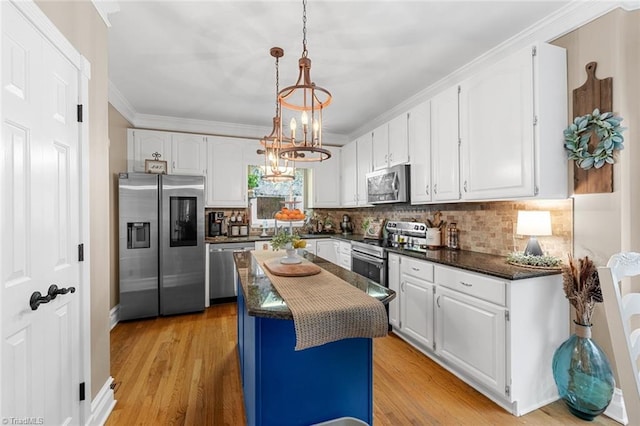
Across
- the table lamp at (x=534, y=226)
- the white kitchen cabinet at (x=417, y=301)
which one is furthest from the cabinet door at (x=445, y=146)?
the white kitchen cabinet at (x=417, y=301)

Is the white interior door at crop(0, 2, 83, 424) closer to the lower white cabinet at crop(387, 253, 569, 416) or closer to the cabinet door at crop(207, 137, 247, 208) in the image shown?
the lower white cabinet at crop(387, 253, 569, 416)

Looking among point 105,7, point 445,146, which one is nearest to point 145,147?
point 105,7

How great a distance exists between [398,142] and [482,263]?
1738 mm

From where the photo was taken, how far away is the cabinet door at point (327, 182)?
502cm

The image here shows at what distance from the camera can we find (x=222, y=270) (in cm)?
415

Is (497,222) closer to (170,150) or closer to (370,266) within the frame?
(370,266)

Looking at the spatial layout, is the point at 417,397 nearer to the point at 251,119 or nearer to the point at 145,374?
the point at 145,374

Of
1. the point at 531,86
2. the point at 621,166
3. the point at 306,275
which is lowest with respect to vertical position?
the point at 306,275

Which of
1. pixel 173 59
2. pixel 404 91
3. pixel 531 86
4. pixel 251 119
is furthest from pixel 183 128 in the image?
pixel 531 86

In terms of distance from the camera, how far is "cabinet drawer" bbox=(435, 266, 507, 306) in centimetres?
194

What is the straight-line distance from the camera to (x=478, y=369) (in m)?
2.09

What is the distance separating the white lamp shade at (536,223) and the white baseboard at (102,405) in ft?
9.97

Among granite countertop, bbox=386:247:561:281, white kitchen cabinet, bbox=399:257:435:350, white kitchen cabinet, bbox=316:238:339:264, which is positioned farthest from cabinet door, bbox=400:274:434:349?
white kitchen cabinet, bbox=316:238:339:264

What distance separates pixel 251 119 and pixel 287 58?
188cm
